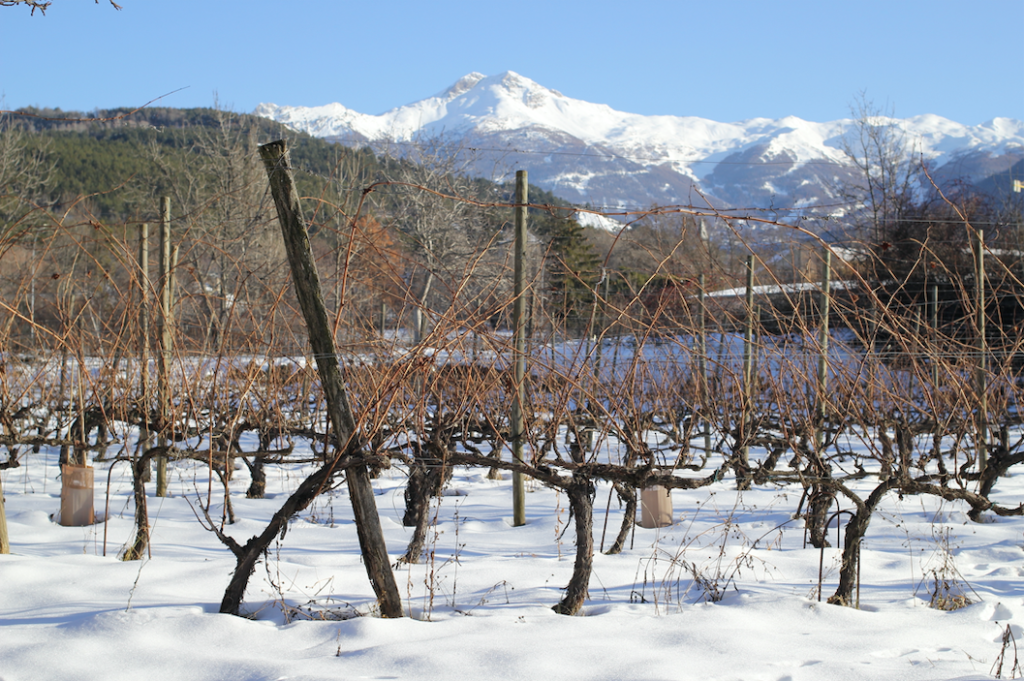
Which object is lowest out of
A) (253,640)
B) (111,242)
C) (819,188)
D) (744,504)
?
(744,504)

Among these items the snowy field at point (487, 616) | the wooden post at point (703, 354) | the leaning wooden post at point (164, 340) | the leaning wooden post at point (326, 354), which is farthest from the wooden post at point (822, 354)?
the leaning wooden post at point (164, 340)

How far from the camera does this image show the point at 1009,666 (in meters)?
2.44

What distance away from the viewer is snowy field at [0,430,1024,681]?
2.19m

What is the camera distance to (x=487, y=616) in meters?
2.71

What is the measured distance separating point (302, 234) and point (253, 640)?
1.41 metres

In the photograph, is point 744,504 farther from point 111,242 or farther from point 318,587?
point 111,242

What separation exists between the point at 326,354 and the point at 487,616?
1184mm

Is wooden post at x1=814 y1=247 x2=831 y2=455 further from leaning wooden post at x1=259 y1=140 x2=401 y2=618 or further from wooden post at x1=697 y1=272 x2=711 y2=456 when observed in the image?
leaning wooden post at x1=259 y1=140 x2=401 y2=618

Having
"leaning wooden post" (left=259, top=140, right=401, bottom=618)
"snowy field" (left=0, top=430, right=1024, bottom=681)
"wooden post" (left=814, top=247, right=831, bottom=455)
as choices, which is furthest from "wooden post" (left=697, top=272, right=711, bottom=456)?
"leaning wooden post" (left=259, top=140, right=401, bottom=618)

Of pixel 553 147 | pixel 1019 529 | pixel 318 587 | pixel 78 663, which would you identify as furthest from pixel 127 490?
pixel 553 147

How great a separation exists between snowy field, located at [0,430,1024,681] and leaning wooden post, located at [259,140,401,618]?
19 cm

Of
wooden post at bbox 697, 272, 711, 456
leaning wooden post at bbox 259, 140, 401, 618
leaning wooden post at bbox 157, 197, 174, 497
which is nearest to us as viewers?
leaning wooden post at bbox 259, 140, 401, 618

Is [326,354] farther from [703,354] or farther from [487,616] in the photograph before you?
[703,354]

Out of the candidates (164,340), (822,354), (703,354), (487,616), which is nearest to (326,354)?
(487,616)
